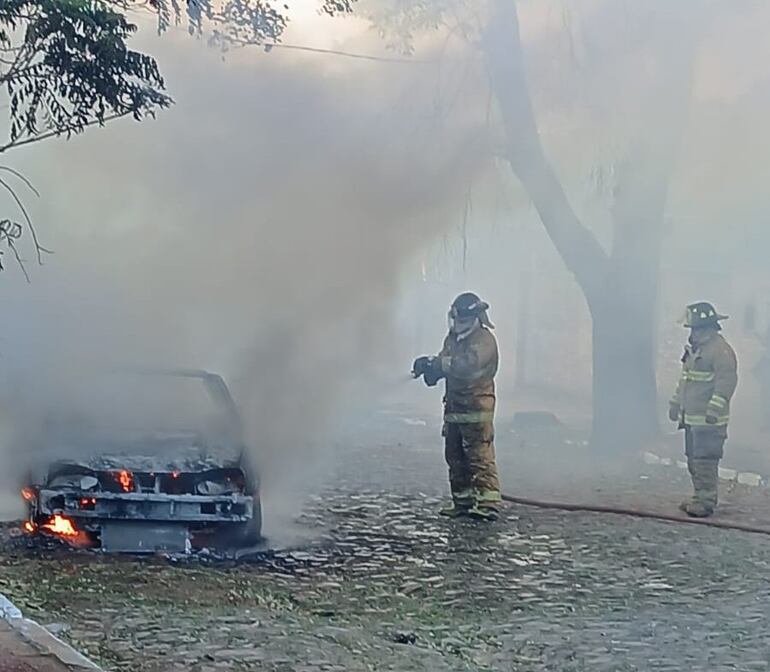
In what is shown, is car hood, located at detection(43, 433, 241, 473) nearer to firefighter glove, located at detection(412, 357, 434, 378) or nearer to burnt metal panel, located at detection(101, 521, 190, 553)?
burnt metal panel, located at detection(101, 521, 190, 553)

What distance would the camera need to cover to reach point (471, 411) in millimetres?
9938

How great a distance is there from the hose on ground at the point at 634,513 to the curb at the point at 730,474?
2.85m

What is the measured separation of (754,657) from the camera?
19.9 feet

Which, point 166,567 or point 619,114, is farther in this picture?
point 619,114

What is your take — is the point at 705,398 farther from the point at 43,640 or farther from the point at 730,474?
the point at 43,640

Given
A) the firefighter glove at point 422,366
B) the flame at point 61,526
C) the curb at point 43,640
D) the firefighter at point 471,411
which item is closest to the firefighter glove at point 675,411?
the firefighter at point 471,411

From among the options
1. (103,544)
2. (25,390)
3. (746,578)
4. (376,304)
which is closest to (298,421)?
(376,304)

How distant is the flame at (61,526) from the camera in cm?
764

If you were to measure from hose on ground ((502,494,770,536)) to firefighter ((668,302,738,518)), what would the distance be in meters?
0.28

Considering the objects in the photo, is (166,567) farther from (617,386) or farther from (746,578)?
(617,386)

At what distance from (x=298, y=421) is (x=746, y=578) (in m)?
4.28

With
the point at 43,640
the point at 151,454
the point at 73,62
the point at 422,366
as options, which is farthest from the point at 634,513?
the point at 73,62

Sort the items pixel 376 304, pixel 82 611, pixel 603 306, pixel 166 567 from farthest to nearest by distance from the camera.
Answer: pixel 603 306, pixel 376 304, pixel 166 567, pixel 82 611

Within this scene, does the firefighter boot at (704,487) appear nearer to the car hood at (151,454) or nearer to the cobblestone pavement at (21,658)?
the car hood at (151,454)
